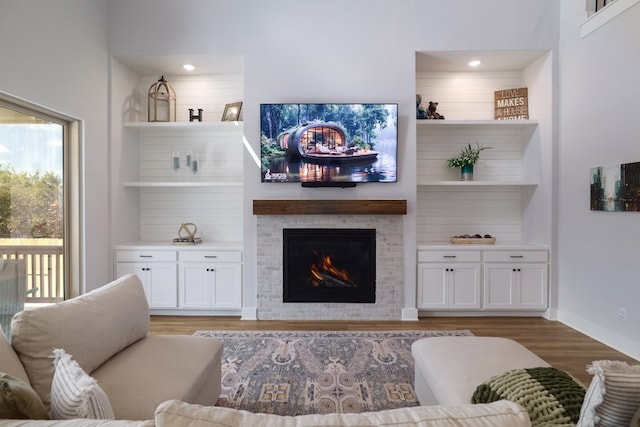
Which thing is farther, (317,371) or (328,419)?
(317,371)

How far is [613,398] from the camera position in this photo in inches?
36.4

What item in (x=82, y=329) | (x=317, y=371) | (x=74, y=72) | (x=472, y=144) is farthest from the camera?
(x=472, y=144)

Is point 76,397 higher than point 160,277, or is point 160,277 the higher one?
point 76,397

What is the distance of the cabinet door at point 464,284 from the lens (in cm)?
407

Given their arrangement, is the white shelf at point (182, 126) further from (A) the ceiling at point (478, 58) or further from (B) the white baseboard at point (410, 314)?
(B) the white baseboard at point (410, 314)

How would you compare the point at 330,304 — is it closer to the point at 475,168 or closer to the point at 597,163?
the point at 475,168

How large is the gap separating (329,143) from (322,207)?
2.36 feet

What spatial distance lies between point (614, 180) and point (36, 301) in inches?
210

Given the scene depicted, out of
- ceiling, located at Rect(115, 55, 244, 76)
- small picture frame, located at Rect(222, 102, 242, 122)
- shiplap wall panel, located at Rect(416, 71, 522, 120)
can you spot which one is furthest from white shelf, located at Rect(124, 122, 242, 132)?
shiplap wall panel, located at Rect(416, 71, 522, 120)

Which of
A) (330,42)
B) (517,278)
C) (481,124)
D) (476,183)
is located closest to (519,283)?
(517,278)

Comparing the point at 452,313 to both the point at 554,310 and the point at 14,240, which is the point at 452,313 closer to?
the point at 554,310

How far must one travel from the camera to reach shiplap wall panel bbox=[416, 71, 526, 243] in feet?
15.2

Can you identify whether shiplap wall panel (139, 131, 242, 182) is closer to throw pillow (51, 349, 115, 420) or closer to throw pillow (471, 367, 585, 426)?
throw pillow (51, 349, 115, 420)

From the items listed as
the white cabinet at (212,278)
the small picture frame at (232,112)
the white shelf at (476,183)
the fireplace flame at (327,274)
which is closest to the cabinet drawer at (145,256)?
the white cabinet at (212,278)
